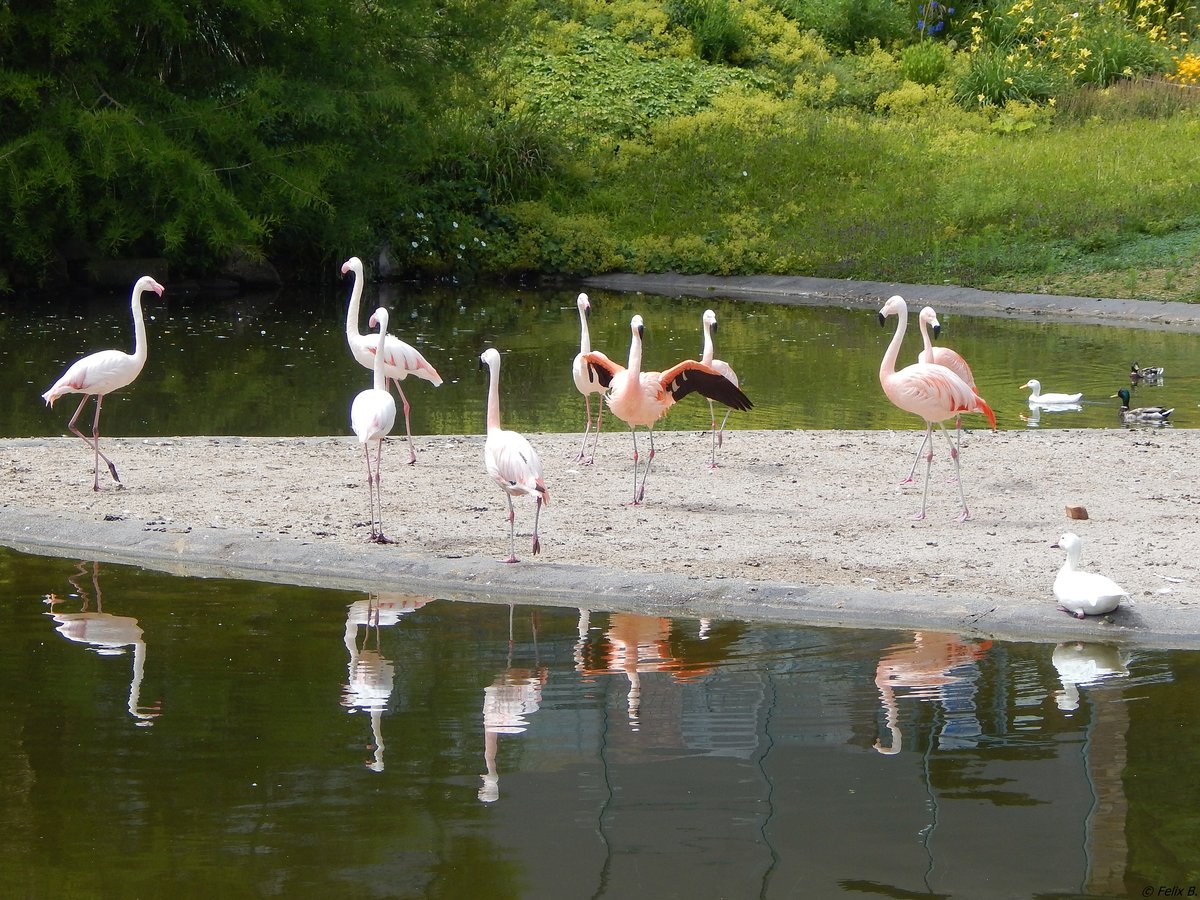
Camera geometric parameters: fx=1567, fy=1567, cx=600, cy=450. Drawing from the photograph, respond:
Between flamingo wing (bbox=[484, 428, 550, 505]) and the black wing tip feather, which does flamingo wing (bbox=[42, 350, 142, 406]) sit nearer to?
flamingo wing (bbox=[484, 428, 550, 505])

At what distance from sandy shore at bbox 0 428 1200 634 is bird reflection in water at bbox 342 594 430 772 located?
47 cm

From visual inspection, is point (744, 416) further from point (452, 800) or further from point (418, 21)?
point (418, 21)

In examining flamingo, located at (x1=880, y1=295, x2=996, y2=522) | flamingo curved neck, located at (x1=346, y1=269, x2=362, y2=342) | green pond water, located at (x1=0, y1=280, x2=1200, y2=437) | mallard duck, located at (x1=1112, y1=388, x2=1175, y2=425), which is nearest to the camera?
flamingo, located at (x1=880, y1=295, x2=996, y2=522)

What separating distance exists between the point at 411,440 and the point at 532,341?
735 centimetres

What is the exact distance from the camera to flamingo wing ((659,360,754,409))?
8.56 metres

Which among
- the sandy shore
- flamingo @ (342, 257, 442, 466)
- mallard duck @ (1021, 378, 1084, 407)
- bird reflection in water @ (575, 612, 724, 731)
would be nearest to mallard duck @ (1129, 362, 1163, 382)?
mallard duck @ (1021, 378, 1084, 407)

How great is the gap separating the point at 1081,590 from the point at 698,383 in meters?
3.02

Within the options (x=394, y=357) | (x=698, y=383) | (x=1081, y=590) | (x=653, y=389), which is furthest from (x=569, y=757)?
(x=394, y=357)

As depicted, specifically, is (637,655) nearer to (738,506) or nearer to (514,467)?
(514,467)

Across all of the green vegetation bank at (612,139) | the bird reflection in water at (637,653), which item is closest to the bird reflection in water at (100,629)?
the bird reflection in water at (637,653)

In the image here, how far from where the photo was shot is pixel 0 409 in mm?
12672

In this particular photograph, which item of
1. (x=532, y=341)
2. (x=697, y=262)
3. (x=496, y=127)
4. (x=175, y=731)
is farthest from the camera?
(x=496, y=127)

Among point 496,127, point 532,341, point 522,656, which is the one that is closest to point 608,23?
point 496,127

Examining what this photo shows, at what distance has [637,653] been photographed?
6.08 m
